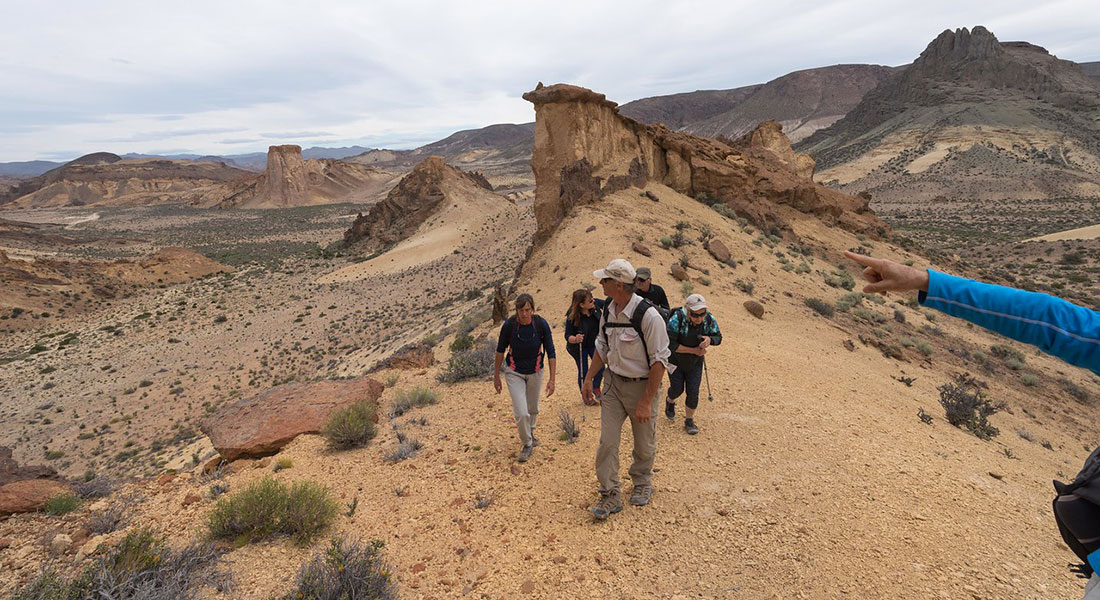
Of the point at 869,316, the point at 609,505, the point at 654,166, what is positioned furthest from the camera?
the point at 654,166

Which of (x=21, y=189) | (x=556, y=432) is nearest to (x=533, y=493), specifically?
(x=556, y=432)

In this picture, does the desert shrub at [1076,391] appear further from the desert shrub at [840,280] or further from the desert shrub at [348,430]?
the desert shrub at [348,430]

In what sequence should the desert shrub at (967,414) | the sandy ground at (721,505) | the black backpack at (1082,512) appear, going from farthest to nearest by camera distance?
the desert shrub at (967,414) → the sandy ground at (721,505) → the black backpack at (1082,512)

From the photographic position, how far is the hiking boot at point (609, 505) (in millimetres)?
3893

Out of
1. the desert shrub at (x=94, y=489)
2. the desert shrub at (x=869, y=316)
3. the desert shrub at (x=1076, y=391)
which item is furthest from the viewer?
the desert shrub at (x=869, y=316)

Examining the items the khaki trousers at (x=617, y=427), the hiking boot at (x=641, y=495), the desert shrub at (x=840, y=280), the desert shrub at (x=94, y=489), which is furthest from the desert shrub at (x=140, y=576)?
the desert shrub at (x=840, y=280)

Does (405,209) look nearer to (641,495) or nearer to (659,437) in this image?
(659,437)

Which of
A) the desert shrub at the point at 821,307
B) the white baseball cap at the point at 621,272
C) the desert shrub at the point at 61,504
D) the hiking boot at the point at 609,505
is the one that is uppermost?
the white baseball cap at the point at 621,272

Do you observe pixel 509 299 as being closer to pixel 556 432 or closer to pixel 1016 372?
pixel 556 432

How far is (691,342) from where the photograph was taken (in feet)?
17.0

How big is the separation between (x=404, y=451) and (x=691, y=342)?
3.15 meters

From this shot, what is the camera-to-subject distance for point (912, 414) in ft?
21.8

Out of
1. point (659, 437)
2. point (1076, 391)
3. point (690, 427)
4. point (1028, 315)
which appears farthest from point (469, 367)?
point (1076, 391)

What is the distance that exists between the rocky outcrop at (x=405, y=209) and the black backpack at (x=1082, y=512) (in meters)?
37.3
